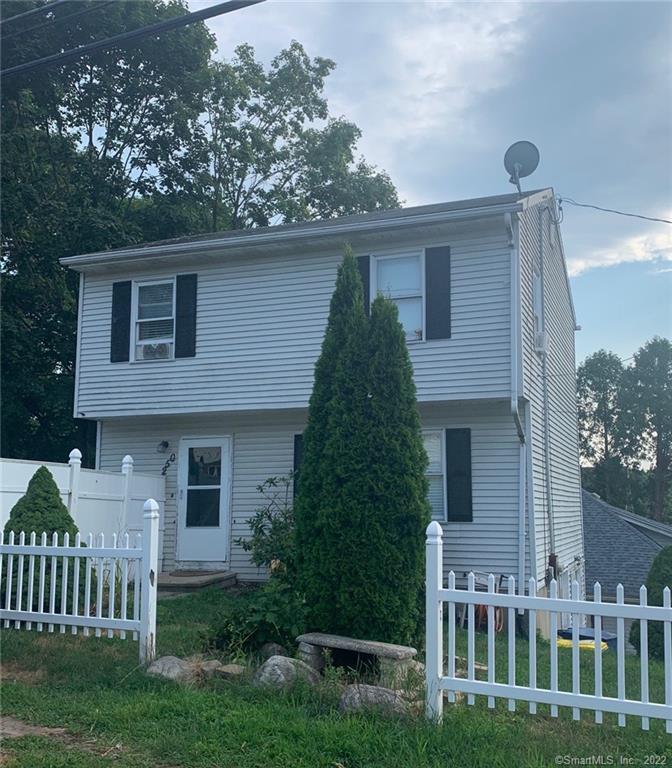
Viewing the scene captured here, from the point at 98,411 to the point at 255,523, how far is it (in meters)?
3.53

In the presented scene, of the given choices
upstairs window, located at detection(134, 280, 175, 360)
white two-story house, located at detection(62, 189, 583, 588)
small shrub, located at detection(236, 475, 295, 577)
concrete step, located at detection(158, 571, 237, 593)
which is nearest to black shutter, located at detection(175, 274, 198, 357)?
white two-story house, located at detection(62, 189, 583, 588)

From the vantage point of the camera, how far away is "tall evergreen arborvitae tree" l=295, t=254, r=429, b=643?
6.04m

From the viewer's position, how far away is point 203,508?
1277cm

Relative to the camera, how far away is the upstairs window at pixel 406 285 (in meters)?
11.3

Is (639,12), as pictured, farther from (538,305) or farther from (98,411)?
(98,411)

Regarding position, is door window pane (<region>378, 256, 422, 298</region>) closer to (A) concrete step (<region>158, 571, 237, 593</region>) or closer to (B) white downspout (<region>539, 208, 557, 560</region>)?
(B) white downspout (<region>539, 208, 557, 560</region>)

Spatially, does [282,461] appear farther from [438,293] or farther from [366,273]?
[438,293]

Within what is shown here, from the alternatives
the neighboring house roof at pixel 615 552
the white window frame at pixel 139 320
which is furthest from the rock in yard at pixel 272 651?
the neighboring house roof at pixel 615 552

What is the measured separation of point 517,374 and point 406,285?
218 centimetres

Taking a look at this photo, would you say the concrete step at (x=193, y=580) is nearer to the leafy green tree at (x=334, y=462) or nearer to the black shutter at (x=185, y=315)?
the black shutter at (x=185, y=315)

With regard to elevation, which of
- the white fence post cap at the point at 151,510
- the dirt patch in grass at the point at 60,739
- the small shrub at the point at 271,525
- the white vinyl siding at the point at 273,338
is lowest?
the dirt patch in grass at the point at 60,739

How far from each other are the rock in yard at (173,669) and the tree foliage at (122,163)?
1418 centimetres

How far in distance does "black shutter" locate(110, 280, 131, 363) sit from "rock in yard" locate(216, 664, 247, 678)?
8112 mm

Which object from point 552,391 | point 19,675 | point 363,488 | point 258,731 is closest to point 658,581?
point 552,391
